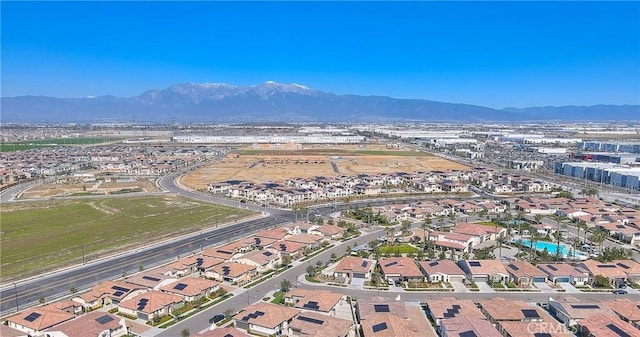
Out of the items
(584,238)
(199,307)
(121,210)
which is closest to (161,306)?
(199,307)

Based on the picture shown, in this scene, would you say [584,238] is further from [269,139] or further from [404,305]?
[269,139]

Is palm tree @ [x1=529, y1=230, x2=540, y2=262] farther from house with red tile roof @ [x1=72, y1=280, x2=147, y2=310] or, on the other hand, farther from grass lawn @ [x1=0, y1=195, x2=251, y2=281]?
grass lawn @ [x1=0, y1=195, x2=251, y2=281]

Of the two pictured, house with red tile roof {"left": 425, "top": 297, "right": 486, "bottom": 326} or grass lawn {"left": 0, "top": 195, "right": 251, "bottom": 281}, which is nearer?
house with red tile roof {"left": 425, "top": 297, "right": 486, "bottom": 326}

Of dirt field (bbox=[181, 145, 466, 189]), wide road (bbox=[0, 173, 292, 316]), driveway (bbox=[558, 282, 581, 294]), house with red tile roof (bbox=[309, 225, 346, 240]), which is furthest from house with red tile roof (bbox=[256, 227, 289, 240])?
dirt field (bbox=[181, 145, 466, 189])

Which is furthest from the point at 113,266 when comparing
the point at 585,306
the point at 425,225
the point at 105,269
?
the point at 585,306

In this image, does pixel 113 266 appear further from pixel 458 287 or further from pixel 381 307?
pixel 458 287
